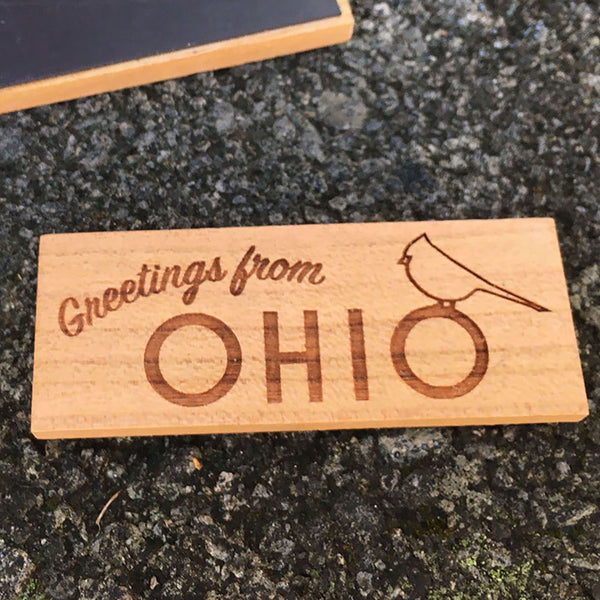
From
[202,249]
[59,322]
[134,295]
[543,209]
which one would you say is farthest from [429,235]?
[59,322]

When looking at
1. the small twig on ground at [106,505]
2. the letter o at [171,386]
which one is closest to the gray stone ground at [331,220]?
the small twig on ground at [106,505]

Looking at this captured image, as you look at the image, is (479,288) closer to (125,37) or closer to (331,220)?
(331,220)

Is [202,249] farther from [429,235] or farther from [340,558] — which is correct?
[340,558]

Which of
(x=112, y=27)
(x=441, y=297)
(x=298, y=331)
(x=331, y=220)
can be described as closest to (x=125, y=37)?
(x=112, y=27)

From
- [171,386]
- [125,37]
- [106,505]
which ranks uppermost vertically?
[125,37]

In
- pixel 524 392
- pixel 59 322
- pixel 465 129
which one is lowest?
pixel 524 392

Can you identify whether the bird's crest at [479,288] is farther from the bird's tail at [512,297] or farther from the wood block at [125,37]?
the wood block at [125,37]
